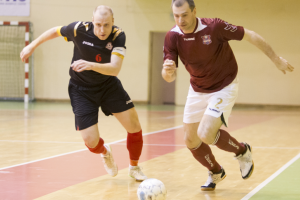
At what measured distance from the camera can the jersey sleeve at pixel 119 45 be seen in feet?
13.5

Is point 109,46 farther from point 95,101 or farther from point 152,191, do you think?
point 152,191

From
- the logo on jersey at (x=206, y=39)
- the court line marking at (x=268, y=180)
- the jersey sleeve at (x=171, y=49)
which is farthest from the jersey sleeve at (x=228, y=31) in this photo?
the court line marking at (x=268, y=180)

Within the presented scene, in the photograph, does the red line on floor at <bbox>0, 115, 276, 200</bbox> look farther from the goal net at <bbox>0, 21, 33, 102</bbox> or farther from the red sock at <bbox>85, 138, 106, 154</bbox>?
the goal net at <bbox>0, 21, 33, 102</bbox>

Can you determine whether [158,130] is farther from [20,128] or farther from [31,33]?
[31,33]

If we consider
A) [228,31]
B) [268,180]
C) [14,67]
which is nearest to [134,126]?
[228,31]

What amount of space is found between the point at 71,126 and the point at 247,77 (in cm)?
905

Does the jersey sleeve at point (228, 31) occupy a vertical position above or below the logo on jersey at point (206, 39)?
above

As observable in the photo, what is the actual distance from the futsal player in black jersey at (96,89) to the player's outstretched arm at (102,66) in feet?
0.35

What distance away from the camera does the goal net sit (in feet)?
53.8

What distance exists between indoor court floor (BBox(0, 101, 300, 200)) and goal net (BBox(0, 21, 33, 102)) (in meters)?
8.04

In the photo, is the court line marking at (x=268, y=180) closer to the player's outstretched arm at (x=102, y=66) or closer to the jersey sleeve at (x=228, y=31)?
the jersey sleeve at (x=228, y=31)

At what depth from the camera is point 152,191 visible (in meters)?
3.36

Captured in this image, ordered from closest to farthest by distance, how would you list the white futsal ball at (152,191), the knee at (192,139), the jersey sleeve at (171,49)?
the white futsal ball at (152,191) → the jersey sleeve at (171,49) → the knee at (192,139)

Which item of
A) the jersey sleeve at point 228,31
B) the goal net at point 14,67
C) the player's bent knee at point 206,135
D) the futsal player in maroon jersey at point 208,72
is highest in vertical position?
the jersey sleeve at point 228,31
